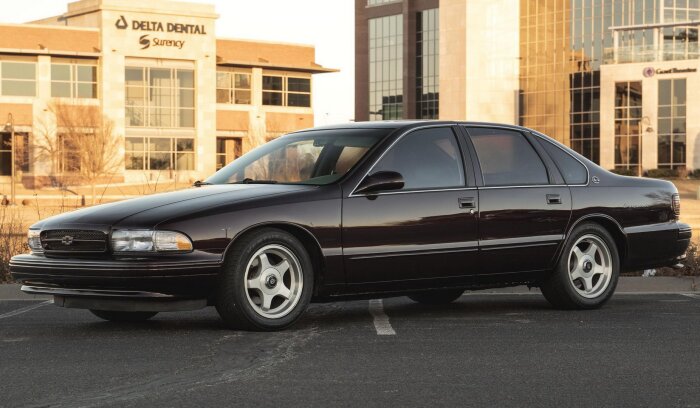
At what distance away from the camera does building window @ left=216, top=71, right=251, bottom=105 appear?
283ft

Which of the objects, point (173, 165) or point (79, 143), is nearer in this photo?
point (79, 143)

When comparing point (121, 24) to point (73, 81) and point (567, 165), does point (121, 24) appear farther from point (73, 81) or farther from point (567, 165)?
point (567, 165)

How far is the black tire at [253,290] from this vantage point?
7824mm

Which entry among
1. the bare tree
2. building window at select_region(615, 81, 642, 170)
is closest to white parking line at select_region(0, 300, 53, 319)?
the bare tree

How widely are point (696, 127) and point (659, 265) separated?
73.9 meters

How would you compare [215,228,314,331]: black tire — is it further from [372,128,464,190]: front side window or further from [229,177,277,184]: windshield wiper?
[372,128,464,190]: front side window

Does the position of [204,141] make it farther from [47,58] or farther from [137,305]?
[137,305]

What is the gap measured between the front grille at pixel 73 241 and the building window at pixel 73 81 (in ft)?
232

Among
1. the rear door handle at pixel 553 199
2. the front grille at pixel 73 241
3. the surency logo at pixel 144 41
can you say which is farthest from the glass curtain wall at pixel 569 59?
the front grille at pixel 73 241

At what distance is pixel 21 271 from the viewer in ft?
26.6

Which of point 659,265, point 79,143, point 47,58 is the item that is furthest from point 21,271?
point 47,58

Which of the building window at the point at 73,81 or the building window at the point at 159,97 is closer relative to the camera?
the building window at the point at 73,81

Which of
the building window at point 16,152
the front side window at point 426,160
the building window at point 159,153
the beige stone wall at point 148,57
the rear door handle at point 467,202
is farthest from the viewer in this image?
the building window at point 159,153

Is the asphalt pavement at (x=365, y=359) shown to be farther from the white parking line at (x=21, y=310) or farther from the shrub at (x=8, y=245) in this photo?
the shrub at (x=8, y=245)
